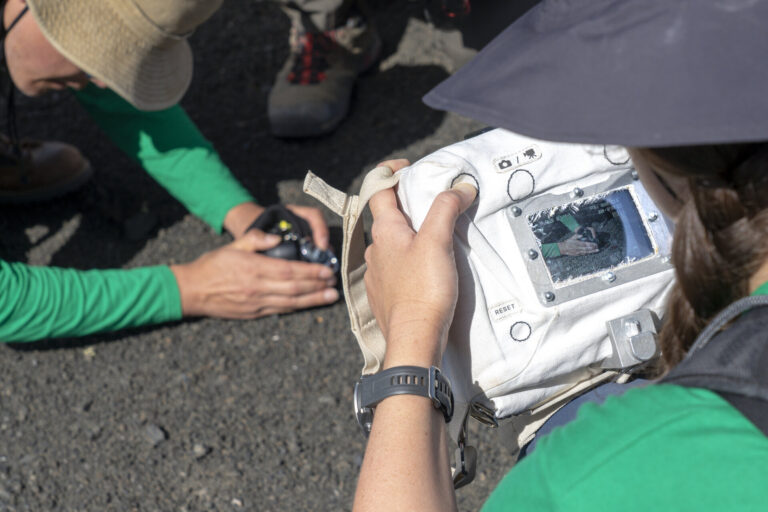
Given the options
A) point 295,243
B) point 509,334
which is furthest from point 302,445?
point 509,334

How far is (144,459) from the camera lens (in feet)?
6.60

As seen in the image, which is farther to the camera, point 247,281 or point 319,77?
point 319,77

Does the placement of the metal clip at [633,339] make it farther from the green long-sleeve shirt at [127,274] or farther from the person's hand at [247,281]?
the green long-sleeve shirt at [127,274]

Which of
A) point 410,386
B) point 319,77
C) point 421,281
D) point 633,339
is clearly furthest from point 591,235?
point 319,77

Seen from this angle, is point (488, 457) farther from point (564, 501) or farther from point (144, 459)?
point (564, 501)

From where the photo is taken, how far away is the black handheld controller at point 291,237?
7.34ft

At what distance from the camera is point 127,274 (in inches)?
85.6

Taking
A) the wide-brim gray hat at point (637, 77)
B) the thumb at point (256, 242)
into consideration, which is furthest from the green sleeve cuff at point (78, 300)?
the wide-brim gray hat at point (637, 77)

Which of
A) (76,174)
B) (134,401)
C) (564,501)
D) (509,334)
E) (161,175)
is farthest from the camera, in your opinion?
(76,174)

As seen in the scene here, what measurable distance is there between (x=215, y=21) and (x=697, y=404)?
10.1 feet

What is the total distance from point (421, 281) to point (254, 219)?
1327 millimetres

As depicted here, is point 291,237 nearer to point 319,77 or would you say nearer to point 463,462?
point 319,77

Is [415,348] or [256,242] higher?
[415,348]

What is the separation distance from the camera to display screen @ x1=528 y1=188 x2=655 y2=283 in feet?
4.13
